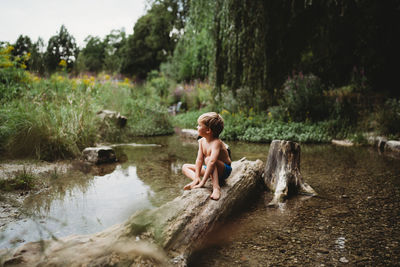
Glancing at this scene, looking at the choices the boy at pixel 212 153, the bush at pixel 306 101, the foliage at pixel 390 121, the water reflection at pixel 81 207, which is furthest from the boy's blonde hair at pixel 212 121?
the bush at pixel 306 101

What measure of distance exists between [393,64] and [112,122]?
841cm

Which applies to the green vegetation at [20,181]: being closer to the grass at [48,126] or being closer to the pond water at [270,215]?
the pond water at [270,215]

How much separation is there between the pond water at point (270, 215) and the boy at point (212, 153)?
0.43m

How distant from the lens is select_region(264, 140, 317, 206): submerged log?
352cm

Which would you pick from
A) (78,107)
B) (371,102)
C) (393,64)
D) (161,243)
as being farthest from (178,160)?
(393,64)

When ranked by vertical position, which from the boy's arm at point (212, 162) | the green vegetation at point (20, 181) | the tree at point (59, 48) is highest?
the tree at point (59, 48)

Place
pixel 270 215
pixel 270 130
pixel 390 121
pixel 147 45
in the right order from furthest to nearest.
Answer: pixel 147 45
pixel 270 130
pixel 390 121
pixel 270 215

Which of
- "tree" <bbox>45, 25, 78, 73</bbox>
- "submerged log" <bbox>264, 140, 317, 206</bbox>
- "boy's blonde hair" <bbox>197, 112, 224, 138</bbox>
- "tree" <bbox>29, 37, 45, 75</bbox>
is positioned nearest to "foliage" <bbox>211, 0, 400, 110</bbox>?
"tree" <bbox>45, 25, 78, 73</bbox>

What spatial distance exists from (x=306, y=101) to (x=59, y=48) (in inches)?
254

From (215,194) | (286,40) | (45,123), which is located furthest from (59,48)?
(286,40)

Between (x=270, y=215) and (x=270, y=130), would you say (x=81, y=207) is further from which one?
(x=270, y=130)

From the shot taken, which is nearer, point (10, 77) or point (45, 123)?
point (45, 123)

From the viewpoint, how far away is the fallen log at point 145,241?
170 centimetres

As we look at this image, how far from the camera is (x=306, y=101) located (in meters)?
8.30
